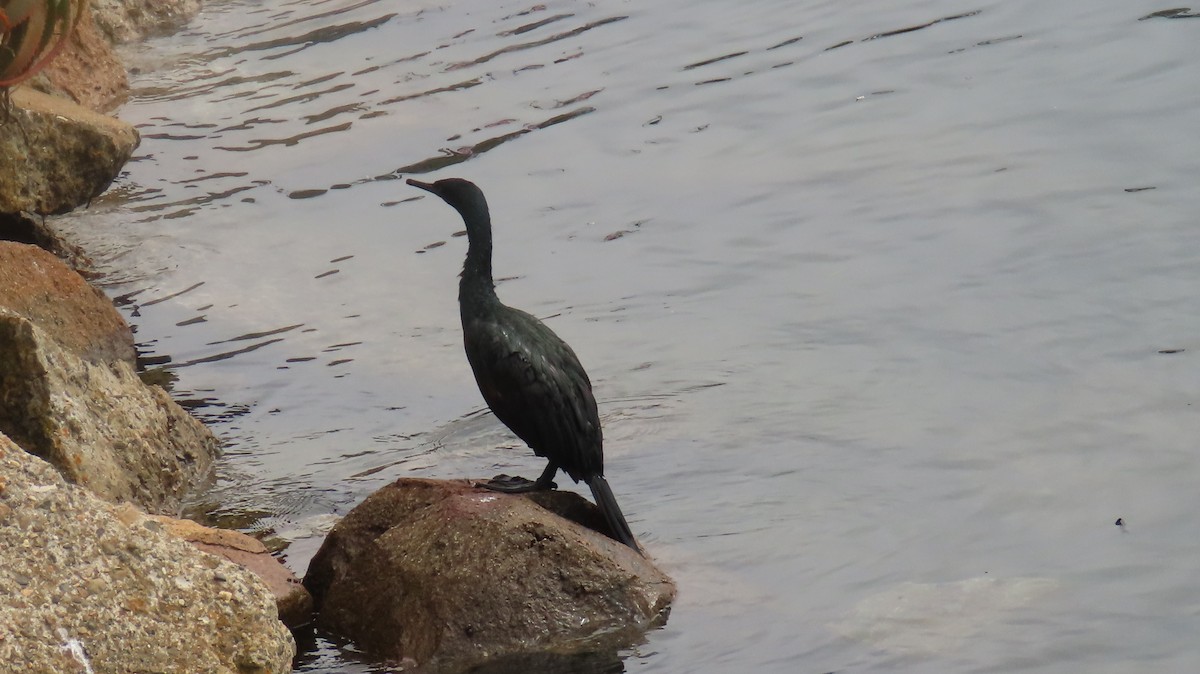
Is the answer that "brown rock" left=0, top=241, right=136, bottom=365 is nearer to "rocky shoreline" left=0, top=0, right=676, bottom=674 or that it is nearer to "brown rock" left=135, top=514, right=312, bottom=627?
"rocky shoreline" left=0, top=0, right=676, bottom=674

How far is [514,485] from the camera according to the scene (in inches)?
216

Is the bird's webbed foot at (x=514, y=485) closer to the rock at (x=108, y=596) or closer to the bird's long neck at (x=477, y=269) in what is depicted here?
the bird's long neck at (x=477, y=269)

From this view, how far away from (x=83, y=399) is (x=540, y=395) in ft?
6.12

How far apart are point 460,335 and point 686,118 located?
3370 millimetres

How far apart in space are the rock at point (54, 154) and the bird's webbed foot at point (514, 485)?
386 centimetres

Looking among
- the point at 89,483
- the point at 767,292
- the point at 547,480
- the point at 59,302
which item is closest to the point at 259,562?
the point at 89,483

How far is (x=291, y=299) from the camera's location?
8922mm

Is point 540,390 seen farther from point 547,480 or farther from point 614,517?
point 614,517

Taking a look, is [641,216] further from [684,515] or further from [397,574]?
[397,574]

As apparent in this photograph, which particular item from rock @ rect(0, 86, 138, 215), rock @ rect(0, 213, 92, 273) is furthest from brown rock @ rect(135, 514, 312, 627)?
rock @ rect(0, 213, 92, 273)

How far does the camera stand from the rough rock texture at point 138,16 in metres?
14.3

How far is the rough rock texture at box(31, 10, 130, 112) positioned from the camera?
1100cm

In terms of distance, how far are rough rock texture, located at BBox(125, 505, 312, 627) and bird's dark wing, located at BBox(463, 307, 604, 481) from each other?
3.32 ft

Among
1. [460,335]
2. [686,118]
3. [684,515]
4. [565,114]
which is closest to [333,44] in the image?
[565,114]
